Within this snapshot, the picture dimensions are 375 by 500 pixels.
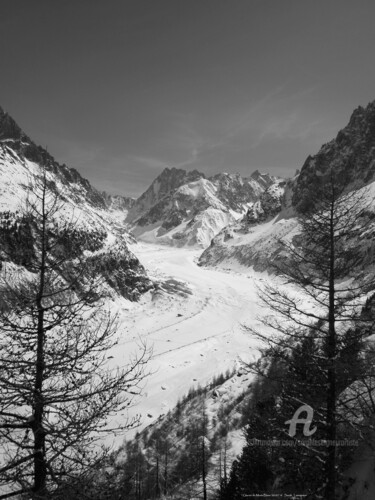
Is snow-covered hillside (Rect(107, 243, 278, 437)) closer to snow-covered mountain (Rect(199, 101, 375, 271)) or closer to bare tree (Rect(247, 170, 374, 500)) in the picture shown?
bare tree (Rect(247, 170, 374, 500))

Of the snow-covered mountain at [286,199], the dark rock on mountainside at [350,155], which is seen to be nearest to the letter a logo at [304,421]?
the snow-covered mountain at [286,199]

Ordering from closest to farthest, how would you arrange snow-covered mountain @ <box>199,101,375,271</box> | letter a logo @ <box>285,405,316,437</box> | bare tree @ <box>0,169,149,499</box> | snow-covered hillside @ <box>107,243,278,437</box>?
1. bare tree @ <box>0,169,149,499</box>
2. letter a logo @ <box>285,405,316,437</box>
3. snow-covered hillside @ <box>107,243,278,437</box>
4. snow-covered mountain @ <box>199,101,375,271</box>

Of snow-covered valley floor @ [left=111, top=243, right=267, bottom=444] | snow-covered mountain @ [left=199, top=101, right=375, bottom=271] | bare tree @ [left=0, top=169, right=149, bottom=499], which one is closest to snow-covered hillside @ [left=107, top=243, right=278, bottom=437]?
snow-covered valley floor @ [left=111, top=243, right=267, bottom=444]

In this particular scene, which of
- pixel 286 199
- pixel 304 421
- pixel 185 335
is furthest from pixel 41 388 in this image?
pixel 286 199

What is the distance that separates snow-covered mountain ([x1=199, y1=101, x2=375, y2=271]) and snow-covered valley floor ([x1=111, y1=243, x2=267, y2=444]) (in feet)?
136

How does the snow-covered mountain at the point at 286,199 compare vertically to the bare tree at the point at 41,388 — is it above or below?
above

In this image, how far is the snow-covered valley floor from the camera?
34844mm

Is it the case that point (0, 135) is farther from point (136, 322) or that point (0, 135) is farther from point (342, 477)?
point (342, 477)

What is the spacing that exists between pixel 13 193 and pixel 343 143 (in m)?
147

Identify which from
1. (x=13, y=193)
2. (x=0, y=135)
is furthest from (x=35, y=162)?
(x=13, y=193)

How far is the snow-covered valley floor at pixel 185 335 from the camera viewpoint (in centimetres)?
3484

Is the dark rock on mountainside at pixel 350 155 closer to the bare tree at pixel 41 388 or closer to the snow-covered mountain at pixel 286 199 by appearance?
the snow-covered mountain at pixel 286 199

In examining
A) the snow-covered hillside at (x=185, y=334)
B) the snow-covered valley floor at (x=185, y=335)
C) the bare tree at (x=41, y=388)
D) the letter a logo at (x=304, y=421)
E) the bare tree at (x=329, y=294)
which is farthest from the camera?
the snow-covered hillside at (x=185, y=334)

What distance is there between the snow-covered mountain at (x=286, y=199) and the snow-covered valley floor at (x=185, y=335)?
4160 cm
